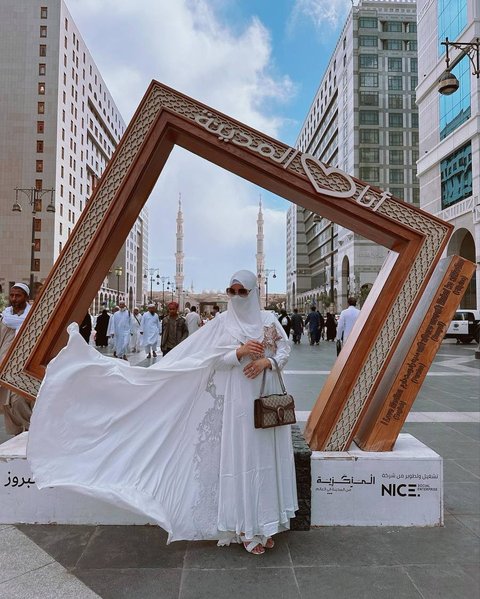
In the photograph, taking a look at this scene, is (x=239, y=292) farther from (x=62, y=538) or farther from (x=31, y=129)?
(x=31, y=129)

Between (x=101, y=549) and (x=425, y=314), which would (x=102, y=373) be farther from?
(x=425, y=314)

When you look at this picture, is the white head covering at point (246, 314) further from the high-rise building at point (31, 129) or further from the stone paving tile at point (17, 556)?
the high-rise building at point (31, 129)

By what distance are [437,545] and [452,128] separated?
29.8 meters

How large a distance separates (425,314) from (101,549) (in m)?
2.96

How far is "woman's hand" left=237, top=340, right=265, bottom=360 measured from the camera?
286 cm

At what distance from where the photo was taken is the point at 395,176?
53.1 metres

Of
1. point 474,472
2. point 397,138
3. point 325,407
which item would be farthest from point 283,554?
point 397,138

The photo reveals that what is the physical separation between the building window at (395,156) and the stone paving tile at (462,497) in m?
53.8

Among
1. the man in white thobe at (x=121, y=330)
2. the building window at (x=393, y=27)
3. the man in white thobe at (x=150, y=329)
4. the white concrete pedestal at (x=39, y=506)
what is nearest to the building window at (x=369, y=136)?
the building window at (x=393, y=27)

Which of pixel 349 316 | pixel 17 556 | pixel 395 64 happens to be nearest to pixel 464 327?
pixel 349 316

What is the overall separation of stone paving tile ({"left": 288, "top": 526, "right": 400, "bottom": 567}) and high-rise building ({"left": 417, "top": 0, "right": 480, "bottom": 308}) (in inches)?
974

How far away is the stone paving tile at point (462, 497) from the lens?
11.8 ft

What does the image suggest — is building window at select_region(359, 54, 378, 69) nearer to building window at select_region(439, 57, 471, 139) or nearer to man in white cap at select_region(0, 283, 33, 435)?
building window at select_region(439, 57, 471, 139)

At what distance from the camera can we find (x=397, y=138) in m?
52.8
